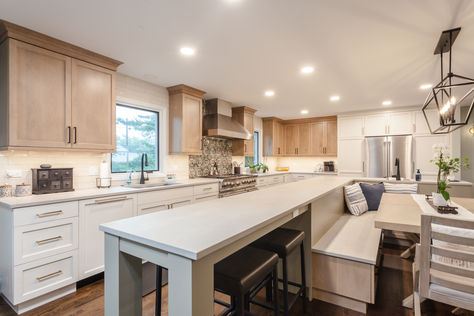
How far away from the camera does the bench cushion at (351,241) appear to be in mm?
1909

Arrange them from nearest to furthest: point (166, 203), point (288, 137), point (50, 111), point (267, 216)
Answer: point (267, 216) → point (50, 111) → point (166, 203) → point (288, 137)

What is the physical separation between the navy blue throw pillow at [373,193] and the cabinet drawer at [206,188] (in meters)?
2.25

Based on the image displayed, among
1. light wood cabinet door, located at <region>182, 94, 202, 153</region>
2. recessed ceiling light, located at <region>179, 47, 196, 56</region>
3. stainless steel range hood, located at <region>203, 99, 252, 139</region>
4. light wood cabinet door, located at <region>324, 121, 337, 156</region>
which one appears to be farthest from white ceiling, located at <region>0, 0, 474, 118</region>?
light wood cabinet door, located at <region>324, 121, 337, 156</region>

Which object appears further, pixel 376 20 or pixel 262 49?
pixel 262 49

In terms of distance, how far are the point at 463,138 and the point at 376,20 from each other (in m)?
5.28

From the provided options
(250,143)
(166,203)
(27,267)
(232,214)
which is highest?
(250,143)

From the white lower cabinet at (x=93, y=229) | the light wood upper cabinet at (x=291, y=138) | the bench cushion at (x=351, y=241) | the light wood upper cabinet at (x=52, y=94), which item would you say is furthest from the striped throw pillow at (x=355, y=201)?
the light wood upper cabinet at (x=291, y=138)

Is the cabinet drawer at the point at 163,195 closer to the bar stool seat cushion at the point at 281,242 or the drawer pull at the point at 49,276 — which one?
the drawer pull at the point at 49,276

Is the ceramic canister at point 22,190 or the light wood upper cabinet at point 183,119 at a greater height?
the light wood upper cabinet at point 183,119

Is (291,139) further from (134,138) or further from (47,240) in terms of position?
(47,240)

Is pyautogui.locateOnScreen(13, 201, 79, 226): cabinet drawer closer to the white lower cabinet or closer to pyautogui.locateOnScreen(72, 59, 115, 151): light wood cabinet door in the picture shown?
the white lower cabinet

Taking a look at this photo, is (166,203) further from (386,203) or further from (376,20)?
(376,20)

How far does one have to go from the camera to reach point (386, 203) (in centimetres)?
262

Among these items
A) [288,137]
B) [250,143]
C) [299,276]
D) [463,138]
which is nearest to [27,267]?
[299,276]
